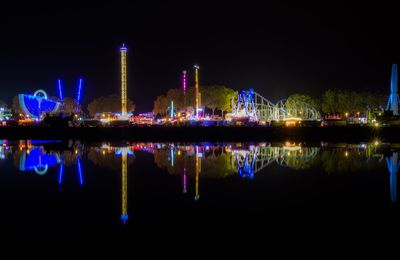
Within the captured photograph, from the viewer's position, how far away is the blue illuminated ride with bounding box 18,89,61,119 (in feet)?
231

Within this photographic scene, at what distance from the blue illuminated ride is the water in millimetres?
52627

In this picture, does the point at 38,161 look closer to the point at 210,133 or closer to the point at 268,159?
the point at 268,159

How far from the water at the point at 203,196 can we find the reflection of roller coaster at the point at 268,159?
0.10m

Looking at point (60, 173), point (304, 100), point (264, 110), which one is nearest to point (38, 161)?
point (60, 173)

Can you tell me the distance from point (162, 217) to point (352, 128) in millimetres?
31506

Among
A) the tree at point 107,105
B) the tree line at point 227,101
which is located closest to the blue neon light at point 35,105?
the tree line at point 227,101

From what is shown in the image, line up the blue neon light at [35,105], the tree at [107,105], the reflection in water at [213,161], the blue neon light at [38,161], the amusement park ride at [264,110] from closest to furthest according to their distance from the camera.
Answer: the reflection in water at [213,161] → the blue neon light at [38,161] → the amusement park ride at [264,110] → the blue neon light at [35,105] → the tree at [107,105]

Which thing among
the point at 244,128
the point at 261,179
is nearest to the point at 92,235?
the point at 261,179

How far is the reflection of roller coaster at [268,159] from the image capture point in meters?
18.7

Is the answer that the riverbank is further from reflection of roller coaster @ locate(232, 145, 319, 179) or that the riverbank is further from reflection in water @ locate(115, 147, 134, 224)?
reflection in water @ locate(115, 147, 134, 224)

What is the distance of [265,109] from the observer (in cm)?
7706

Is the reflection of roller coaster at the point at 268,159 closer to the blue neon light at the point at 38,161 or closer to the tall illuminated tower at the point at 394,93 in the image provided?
the blue neon light at the point at 38,161

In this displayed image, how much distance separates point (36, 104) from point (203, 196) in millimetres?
67381

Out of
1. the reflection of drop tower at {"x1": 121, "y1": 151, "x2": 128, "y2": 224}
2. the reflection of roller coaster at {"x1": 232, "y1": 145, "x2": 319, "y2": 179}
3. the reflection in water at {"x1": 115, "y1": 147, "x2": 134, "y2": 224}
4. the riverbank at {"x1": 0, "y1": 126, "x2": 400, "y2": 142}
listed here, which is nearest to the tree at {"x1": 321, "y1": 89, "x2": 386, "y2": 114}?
the riverbank at {"x1": 0, "y1": 126, "x2": 400, "y2": 142}
